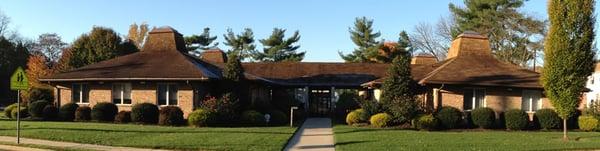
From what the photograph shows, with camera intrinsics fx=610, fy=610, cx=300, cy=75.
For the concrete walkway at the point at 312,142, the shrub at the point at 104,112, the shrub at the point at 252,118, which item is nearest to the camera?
the concrete walkway at the point at 312,142

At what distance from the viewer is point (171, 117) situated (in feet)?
86.0

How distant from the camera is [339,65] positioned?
150ft

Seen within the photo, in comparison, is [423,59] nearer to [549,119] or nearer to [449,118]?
[549,119]

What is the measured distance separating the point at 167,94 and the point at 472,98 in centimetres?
1453

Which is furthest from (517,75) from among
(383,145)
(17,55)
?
(17,55)

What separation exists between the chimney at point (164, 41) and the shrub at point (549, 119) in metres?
19.8

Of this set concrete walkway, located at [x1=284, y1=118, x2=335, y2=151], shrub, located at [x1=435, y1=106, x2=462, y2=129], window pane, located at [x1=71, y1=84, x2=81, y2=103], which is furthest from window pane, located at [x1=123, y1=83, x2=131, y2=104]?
shrub, located at [x1=435, y1=106, x2=462, y2=129]

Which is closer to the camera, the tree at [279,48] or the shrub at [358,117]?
the shrub at [358,117]

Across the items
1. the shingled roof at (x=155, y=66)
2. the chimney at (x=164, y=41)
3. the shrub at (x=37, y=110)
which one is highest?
the chimney at (x=164, y=41)

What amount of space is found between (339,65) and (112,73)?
64.8ft

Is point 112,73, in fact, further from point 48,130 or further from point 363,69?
point 363,69

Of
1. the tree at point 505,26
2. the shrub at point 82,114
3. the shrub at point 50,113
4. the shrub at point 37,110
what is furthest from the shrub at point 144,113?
the tree at point 505,26

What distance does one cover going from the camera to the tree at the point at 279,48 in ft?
210

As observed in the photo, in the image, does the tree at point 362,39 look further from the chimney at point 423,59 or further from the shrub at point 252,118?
the shrub at point 252,118
